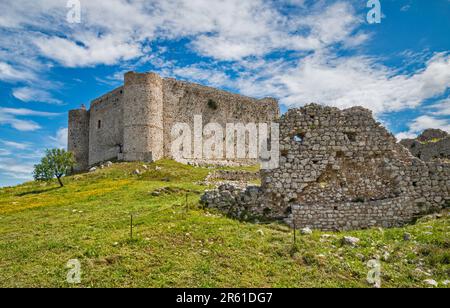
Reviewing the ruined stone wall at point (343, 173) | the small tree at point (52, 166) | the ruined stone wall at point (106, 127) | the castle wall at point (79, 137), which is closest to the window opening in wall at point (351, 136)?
the ruined stone wall at point (343, 173)

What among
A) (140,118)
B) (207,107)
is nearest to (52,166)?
(140,118)

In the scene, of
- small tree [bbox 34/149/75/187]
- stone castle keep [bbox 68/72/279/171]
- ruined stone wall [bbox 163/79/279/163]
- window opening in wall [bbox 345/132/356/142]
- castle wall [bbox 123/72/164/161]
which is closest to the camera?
window opening in wall [bbox 345/132/356/142]

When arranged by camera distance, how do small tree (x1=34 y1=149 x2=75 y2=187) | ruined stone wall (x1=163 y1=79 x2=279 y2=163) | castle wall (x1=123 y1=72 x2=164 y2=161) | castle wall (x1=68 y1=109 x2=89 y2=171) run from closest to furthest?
1. small tree (x1=34 y1=149 x2=75 y2=187)
2. castle wall (x1=123 y1=72 x2=164 y2=161)
3. ruined stone wall (x1=163 y1=79 x2=279 y2=163)
4. castle wall (x1=68 y1=109 x2=89 y2=171)

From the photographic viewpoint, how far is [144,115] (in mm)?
42062

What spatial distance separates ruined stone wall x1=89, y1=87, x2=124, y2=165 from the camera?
151 ft

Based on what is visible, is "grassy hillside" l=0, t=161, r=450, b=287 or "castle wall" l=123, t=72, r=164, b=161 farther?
"castle wall" l=123, t=72, r=164, b=161

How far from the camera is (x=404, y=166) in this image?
1355cm

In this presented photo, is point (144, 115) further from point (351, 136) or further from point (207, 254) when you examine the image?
point (207, 254)

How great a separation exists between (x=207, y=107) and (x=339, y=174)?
3945 centimetres

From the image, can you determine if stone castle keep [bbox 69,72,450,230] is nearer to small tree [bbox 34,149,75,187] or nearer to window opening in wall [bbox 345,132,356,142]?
window opening in wall [bbox 345,132,356,142]

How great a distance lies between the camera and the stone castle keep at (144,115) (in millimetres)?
42000

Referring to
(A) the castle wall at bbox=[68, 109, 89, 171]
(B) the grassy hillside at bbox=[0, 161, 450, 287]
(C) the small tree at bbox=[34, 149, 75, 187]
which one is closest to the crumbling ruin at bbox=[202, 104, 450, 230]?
(B) the grassy hillside at bbox=[0, 161, 450, 287]

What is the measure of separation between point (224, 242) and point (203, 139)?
4018 centimetres
